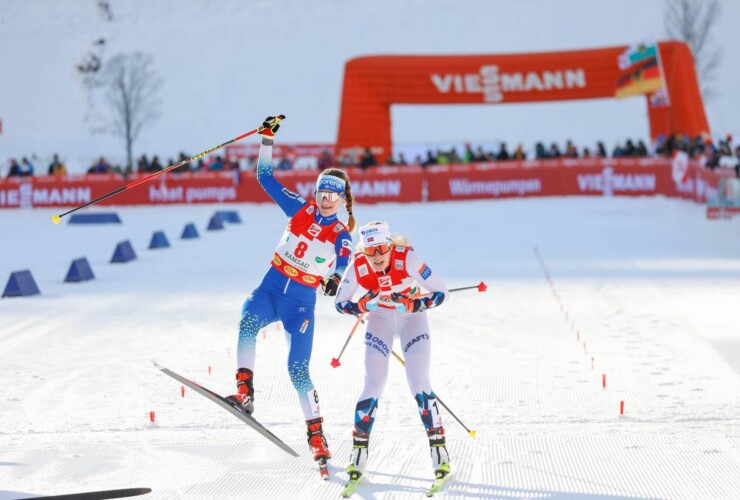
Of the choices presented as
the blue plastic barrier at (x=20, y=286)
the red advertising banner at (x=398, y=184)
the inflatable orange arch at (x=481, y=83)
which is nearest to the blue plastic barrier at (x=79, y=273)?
the blue plastic barrier at (x=20, y=286)

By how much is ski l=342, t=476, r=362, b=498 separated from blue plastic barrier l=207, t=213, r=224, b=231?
19544mm

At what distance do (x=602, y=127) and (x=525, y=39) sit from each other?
13.0 metres

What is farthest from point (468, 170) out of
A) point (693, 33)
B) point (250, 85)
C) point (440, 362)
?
point (250, 85)

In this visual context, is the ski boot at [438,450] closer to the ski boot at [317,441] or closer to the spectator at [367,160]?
the ski boot at [317,441]

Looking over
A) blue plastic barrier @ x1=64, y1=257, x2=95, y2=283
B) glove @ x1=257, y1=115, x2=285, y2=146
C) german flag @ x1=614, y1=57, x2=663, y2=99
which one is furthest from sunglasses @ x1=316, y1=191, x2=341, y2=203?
german flag @ x1=614, y1=57, x2=663, y2=99

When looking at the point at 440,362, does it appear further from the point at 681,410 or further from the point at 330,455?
the point at 330,455

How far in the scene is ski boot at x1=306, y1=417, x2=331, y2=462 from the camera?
7086 millimetres

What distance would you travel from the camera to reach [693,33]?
200ft

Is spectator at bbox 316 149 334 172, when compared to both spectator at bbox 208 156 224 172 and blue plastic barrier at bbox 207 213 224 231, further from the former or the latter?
blue plastic barrier at bbox 207 213 224 231

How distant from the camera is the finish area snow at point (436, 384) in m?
6.99

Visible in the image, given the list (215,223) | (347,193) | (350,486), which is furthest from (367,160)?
(350,486)

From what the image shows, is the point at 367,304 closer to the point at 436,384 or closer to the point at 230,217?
the point at 436,384

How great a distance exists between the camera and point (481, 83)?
36812mm

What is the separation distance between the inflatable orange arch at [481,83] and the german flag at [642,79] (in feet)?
0.16
